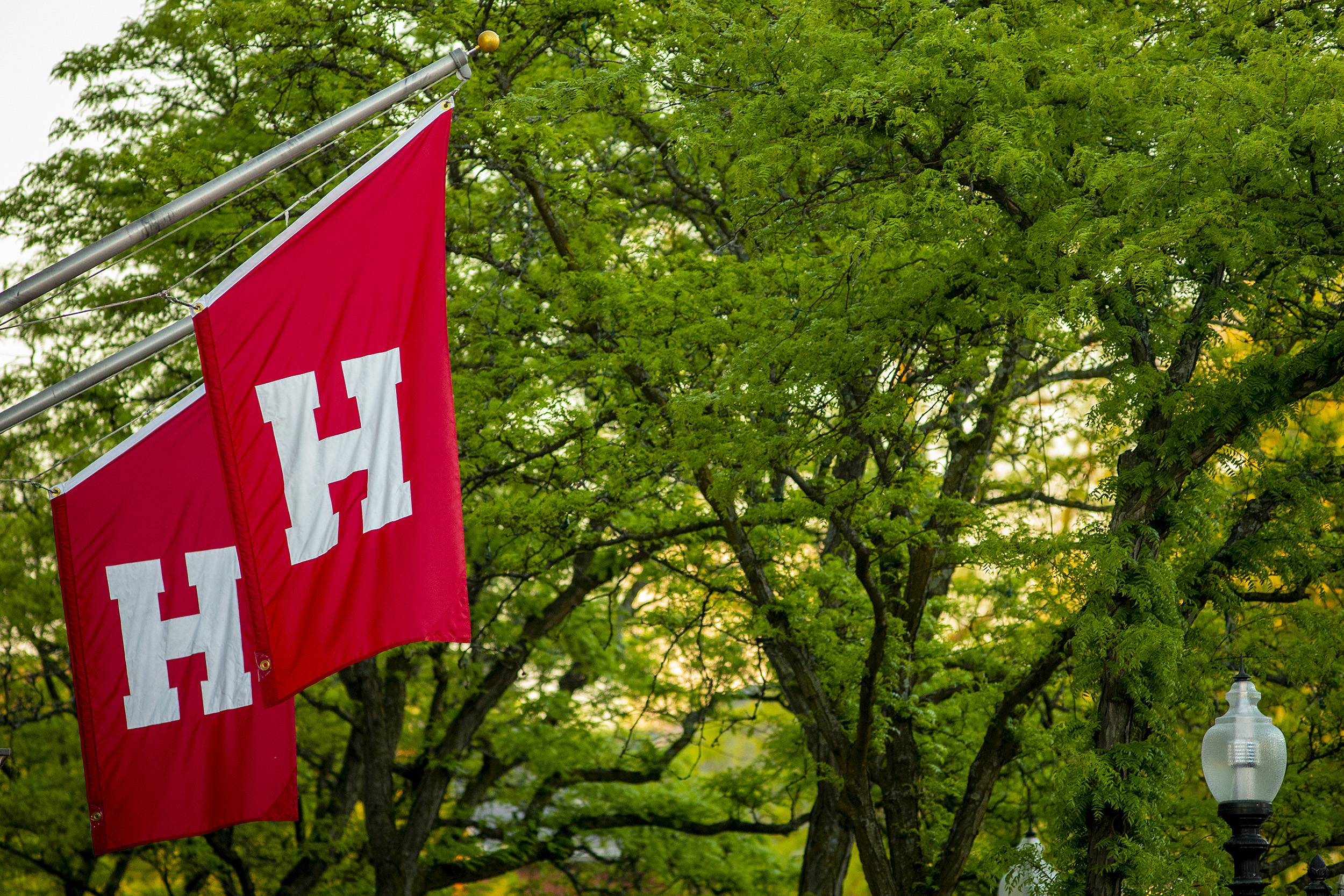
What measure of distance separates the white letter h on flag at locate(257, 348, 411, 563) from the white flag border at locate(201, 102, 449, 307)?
1.59ft

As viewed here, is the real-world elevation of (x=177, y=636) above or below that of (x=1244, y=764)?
above

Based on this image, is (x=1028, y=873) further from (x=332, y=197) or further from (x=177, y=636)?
(x=332, y=197)

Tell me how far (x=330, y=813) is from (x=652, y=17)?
1196 cm

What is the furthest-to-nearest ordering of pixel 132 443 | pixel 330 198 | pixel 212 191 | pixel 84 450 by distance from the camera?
pixel 84 450
pixel 132 443
pixel 330 198
pixel 212 191

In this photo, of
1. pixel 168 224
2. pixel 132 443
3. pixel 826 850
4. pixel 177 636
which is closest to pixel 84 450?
pixel 132 443

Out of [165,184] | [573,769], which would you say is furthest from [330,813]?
[165,184]

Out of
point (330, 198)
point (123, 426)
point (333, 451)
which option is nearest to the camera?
point (333, 451)

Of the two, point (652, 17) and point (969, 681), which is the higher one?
point (652, 17)

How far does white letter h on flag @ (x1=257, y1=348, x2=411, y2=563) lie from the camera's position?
524 centimetres

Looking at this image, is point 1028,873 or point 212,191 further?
point 1028,873

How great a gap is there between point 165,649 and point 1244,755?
6.14 metres

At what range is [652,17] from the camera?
37.7 ft

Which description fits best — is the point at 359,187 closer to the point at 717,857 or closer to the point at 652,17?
the point at 652,17

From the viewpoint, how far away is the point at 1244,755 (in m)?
A: 6.79
